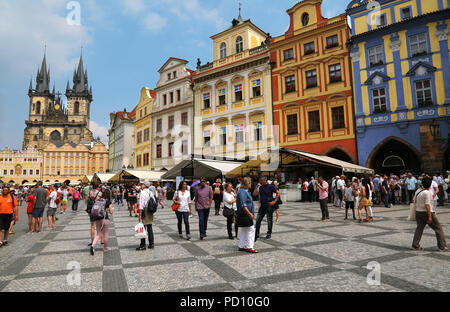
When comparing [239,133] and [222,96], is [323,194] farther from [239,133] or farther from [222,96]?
[222,96]

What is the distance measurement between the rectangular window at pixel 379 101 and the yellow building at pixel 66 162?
96.3 m

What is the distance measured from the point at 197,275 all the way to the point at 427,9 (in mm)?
23662

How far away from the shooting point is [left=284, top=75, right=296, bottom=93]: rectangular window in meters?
25.0

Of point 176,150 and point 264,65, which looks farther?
point 176,150

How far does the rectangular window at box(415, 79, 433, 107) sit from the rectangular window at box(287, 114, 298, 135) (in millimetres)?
8798

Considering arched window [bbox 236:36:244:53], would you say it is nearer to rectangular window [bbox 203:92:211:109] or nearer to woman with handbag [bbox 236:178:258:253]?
rectangular window [bbox 203:92:211:109]

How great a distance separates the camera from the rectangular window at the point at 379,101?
67.9 feet

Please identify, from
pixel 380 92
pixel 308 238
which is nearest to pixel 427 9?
pixel 380 92

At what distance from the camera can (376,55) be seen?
21.2 m

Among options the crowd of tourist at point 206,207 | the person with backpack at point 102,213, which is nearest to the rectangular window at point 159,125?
the crowd of tourist at point 206,207

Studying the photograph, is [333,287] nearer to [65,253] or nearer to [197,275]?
[197,275]

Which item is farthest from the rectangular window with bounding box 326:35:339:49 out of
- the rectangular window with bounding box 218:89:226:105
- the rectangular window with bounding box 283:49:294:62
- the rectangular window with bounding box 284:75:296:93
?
the rectangular window with bounding box 218:89:226:105

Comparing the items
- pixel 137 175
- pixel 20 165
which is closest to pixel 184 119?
pixel 137 175

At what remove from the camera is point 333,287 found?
4.16 meters
